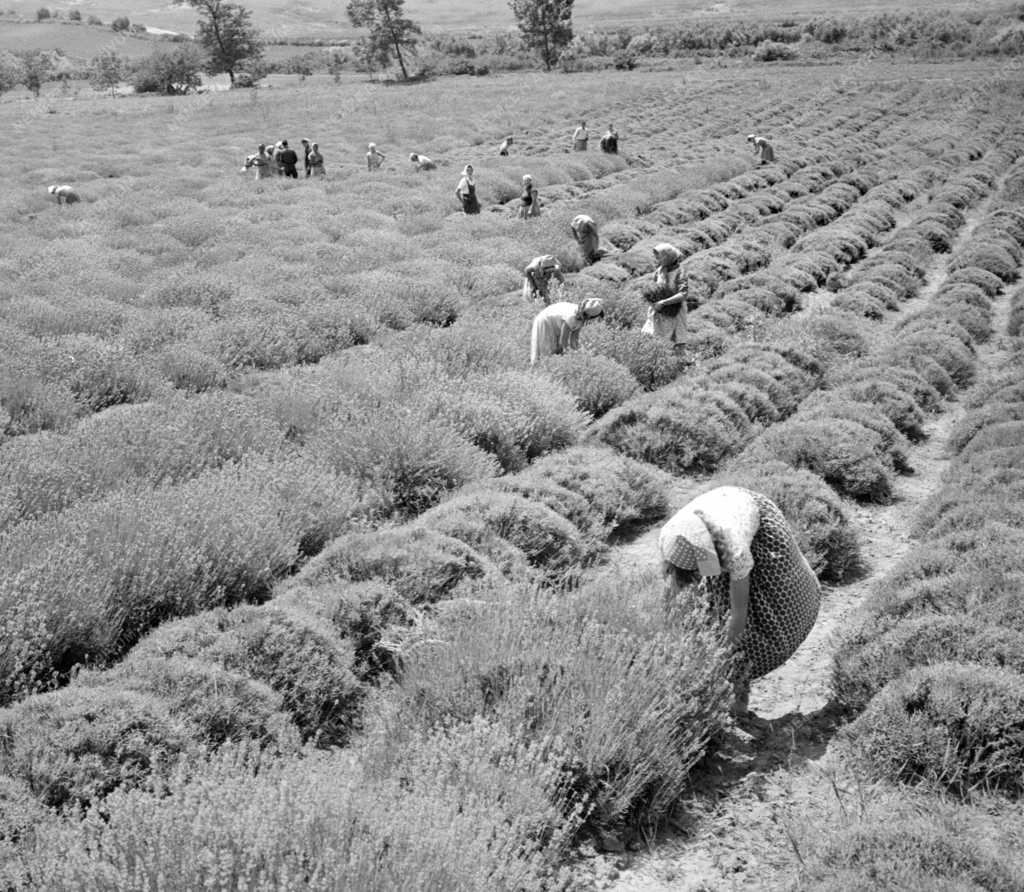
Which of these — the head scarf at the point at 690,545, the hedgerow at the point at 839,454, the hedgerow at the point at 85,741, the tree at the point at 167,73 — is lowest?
the hedgerow at the point at 839,454

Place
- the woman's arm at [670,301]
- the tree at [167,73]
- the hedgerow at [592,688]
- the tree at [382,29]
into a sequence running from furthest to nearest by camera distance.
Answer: the tree at [382,29], the tree at [167,73], the woman's arm at [670,301], the hedgerow at [592,688]

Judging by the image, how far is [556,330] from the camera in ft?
33.7

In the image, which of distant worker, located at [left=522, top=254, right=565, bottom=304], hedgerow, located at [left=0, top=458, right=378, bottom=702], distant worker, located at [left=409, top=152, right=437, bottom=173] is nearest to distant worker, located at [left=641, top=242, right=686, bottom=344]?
distant worker, located at [left=522, top=254, right=565, bottom=304]

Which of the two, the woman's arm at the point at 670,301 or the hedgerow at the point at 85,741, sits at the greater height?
the woman's arm at the point at 670,301

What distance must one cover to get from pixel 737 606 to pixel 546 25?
80.3m

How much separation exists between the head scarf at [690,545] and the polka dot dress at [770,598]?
231 millimetres

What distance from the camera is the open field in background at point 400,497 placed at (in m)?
3.69

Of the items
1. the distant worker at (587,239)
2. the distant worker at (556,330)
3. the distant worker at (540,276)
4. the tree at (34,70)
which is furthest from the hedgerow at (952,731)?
the tree at (34,70)

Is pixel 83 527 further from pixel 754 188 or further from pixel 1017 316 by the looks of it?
pixel 754 188

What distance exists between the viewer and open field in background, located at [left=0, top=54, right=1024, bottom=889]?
3686 mm

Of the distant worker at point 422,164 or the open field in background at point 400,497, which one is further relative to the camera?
the distant worker at point 422,164

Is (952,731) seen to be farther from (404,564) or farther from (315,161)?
(315,161)

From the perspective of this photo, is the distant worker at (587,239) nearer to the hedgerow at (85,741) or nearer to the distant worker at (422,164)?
the distant worker at (422,164)

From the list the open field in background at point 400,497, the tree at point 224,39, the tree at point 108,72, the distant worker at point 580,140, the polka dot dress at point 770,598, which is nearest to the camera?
the open field in background at point 400,497
